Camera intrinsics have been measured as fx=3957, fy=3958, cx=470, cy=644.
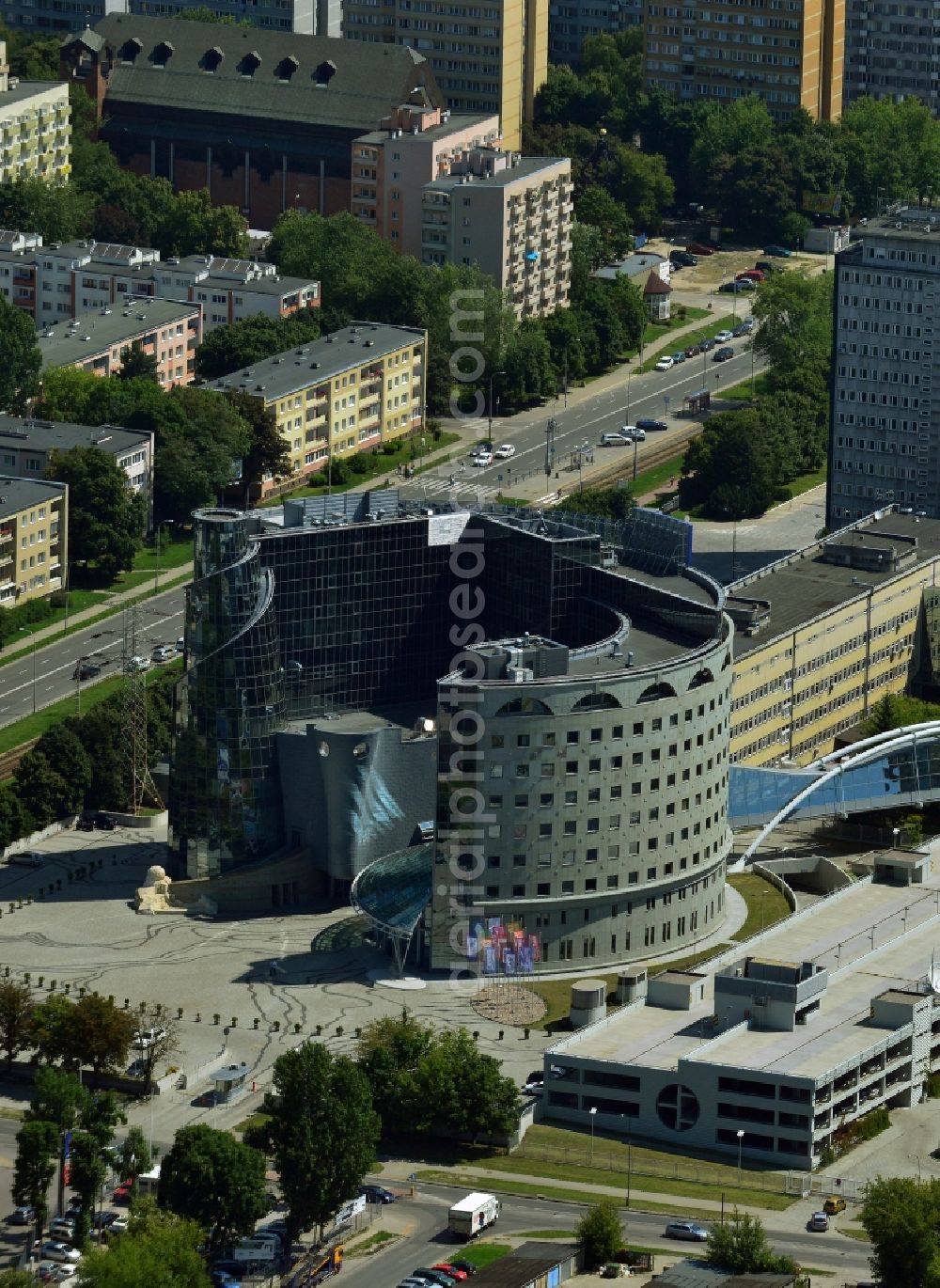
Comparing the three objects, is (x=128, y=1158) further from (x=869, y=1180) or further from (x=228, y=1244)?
(x=869, y=1180)

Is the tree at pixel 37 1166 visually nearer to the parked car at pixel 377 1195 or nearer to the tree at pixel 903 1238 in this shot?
the parked car at pixel 377 1195

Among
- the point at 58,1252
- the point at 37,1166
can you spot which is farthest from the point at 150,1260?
the point at 37,1166

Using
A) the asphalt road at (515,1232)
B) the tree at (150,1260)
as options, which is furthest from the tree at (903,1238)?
the tree at (150,1260)

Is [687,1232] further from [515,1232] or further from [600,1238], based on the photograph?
[515,1232]

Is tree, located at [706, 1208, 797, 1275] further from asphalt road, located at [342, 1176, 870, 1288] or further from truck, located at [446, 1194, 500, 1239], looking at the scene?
truck, located at [446, 1194, 500, 1239]

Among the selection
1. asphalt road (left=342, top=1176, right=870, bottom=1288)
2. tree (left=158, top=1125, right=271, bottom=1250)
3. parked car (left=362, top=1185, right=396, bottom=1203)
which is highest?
tree (left=158, top=1125, right=271, bottom=1250)

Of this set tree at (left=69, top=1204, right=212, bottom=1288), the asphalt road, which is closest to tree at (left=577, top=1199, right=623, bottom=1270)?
the asphalt road
